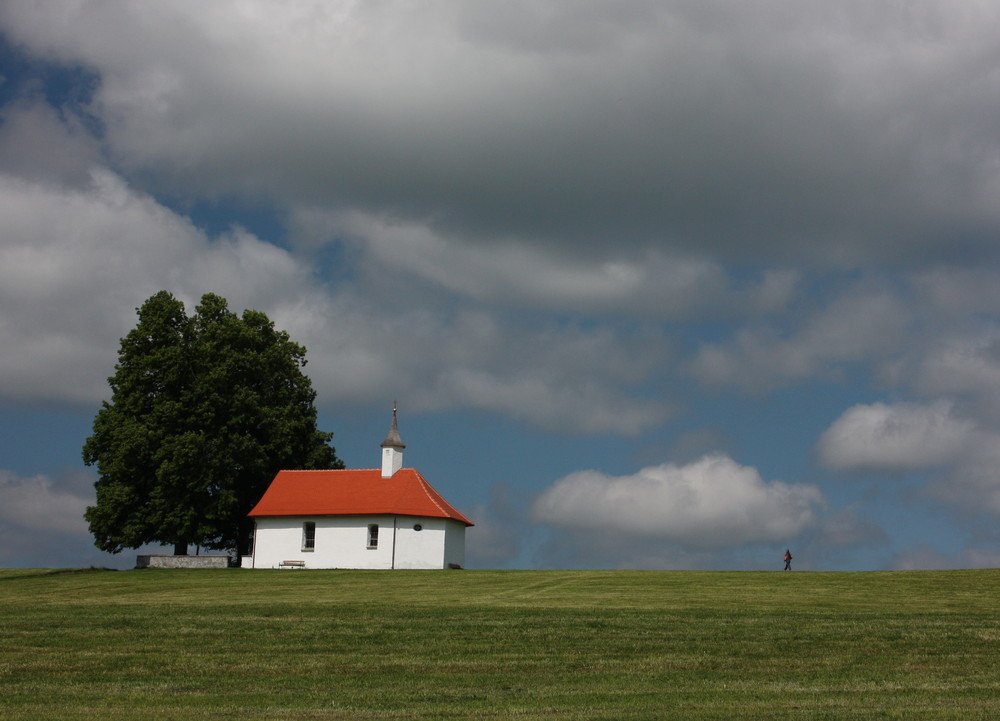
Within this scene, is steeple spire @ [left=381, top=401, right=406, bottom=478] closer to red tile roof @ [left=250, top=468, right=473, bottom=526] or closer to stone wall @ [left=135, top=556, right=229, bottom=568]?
red tile roof @ [left=250, top=468, right=473, bottom=526]

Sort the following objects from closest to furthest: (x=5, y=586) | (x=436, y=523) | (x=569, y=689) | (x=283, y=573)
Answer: (x=569, y=689) → (x=5, y=586) → (x=283, y=573) → (x=436, y=523)

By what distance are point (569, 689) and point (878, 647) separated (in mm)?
7635

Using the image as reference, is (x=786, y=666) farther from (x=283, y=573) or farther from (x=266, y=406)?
(x=266, y=406)

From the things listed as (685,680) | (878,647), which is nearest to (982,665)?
(878,647)

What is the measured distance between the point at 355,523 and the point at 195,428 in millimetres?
9956

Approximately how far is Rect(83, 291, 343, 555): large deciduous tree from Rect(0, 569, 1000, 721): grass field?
2000cm

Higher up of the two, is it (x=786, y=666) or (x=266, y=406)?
(x=266, y=406)

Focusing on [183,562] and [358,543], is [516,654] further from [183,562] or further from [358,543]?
[183,562]

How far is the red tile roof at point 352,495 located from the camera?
55.9 metres

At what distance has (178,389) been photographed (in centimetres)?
5828

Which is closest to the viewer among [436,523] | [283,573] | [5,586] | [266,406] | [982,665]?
[982,665]

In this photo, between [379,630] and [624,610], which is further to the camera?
[624,610]

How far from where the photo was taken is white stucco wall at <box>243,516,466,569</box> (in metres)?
55.6

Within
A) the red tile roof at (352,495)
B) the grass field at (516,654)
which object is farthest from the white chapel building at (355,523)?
the grass field at (516,654)
